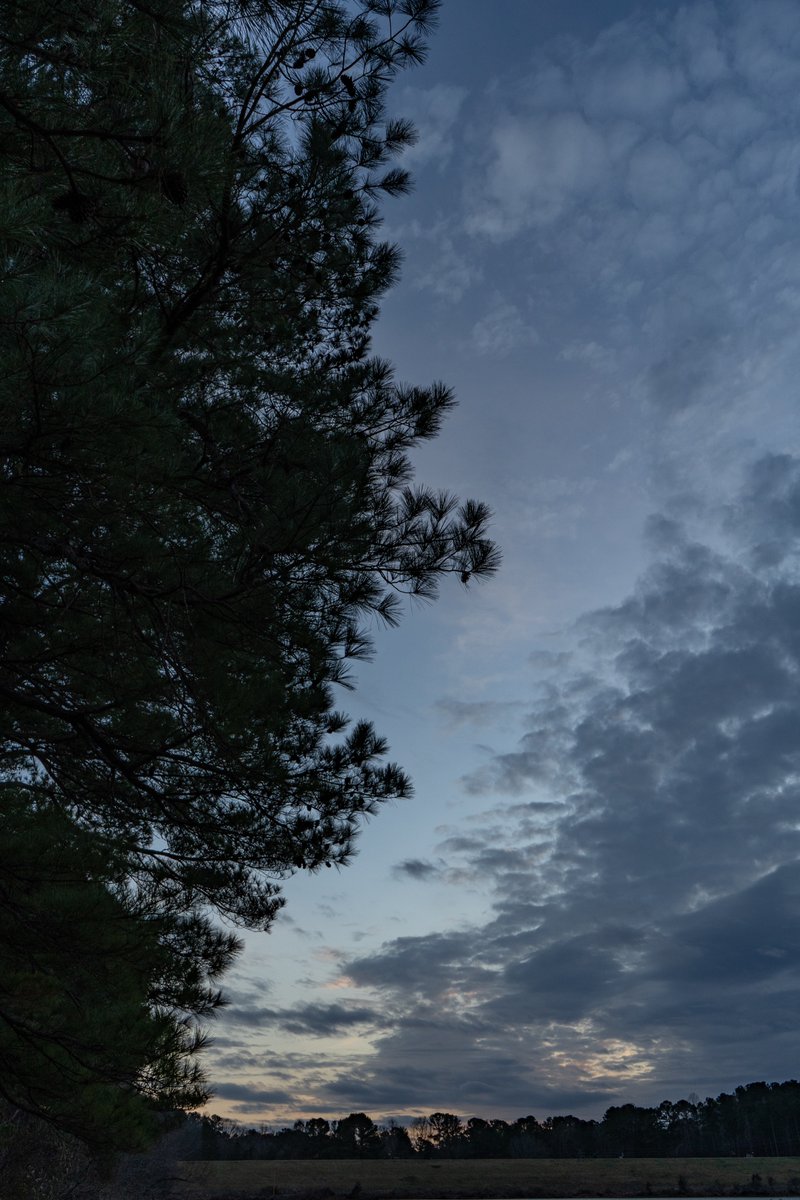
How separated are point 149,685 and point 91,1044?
9.16 ft

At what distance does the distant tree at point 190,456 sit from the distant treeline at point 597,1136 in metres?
67.2

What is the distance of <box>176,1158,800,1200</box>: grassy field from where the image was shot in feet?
140

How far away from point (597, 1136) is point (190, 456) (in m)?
77.5

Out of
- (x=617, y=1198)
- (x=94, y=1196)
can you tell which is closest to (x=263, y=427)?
(x=94, y=1196)

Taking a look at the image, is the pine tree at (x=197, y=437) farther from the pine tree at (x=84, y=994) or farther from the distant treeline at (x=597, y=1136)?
the distant treeline at (x=597, y=1136)

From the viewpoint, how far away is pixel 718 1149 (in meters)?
65.9

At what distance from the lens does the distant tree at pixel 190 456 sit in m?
→ 3.23

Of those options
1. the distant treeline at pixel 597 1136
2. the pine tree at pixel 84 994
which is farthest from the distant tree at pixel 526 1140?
the pine tree at pixel 84 994

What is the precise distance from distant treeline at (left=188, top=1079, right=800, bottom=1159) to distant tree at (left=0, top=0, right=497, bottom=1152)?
67228 mm

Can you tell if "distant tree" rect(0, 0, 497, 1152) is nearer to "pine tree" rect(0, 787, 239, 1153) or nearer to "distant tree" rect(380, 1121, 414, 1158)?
"pine tree" rect(0, 787, 239, 1153)

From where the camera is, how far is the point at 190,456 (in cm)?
534

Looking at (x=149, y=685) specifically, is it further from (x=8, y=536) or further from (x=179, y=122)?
(x=179, y=122)

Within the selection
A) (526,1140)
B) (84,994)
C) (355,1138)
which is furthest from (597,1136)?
(84,994)

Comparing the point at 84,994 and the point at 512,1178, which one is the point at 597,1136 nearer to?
the point at 512,1178
